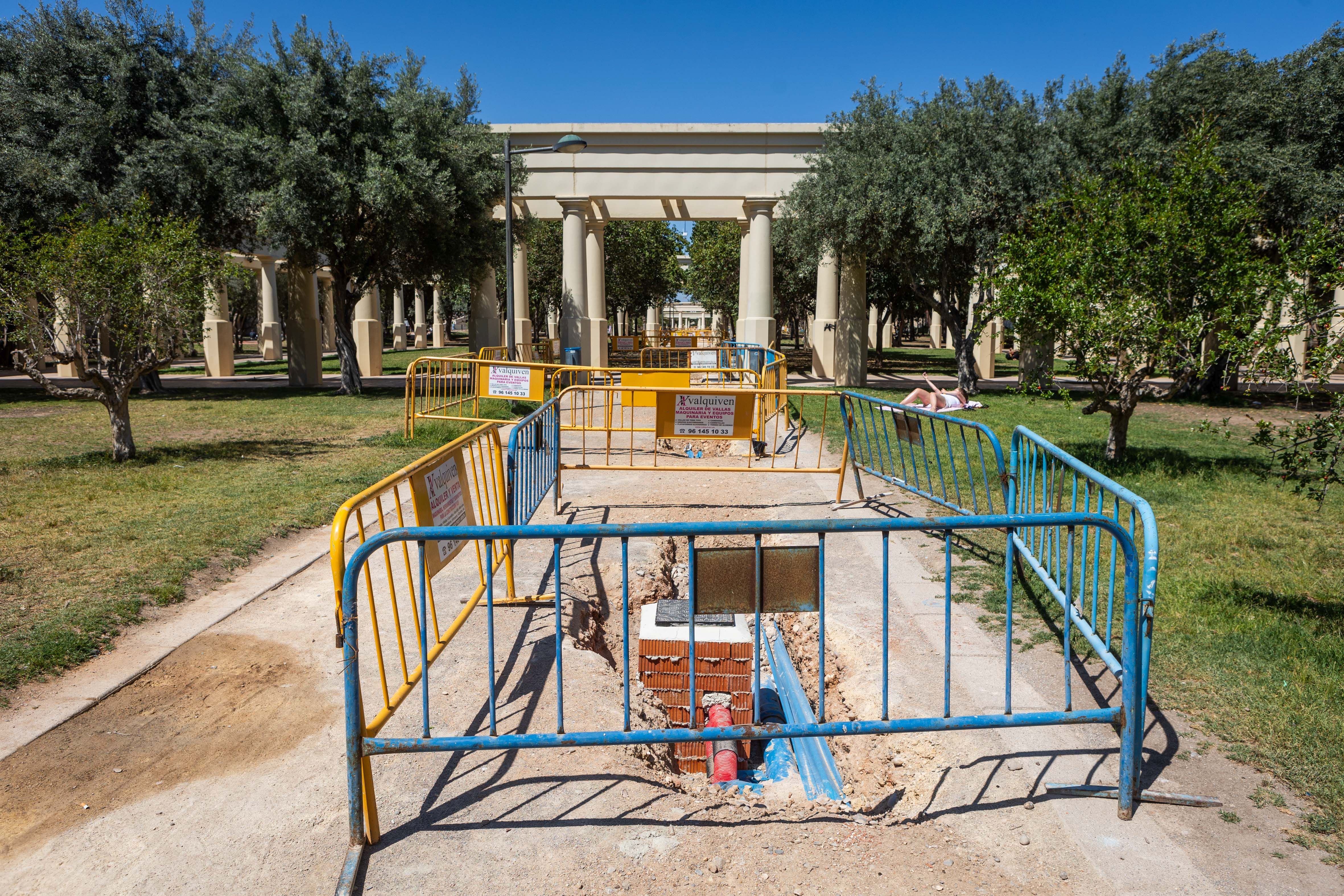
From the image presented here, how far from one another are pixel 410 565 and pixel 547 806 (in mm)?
2102

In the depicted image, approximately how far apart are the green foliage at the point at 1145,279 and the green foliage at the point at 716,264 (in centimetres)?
2808

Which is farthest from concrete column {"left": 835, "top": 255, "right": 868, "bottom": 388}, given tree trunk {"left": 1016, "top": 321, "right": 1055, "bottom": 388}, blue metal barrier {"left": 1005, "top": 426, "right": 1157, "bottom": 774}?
blue metal barrier {"left": 1005, "top": 426, "right": 1157, "bottom": 774}

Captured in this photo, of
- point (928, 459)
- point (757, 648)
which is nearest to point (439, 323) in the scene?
point (928, 459)

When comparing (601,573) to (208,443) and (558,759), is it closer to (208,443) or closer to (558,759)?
(558,759)

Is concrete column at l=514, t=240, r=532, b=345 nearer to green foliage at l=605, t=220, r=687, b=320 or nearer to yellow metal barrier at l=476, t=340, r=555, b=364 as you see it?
yellow metal barrier at l=476, t=340, r=555, b=364

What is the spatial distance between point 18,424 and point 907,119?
2051 centimetres

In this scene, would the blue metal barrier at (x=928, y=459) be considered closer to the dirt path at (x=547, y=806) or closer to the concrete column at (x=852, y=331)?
the dirt path at (x=547, y=806)

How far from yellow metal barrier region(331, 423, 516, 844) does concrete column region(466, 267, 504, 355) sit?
23480 millimetres

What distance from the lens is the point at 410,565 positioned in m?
5.18

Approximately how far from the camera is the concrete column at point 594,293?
28.5 m

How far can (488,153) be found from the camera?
71.2 ft

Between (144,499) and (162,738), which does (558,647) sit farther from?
(144,499)

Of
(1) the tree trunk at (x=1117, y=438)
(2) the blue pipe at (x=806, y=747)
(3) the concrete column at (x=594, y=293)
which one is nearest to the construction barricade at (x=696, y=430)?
(2) the blue pipe at (x=806, y=747)

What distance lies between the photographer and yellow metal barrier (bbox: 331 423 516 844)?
3.41 meters
